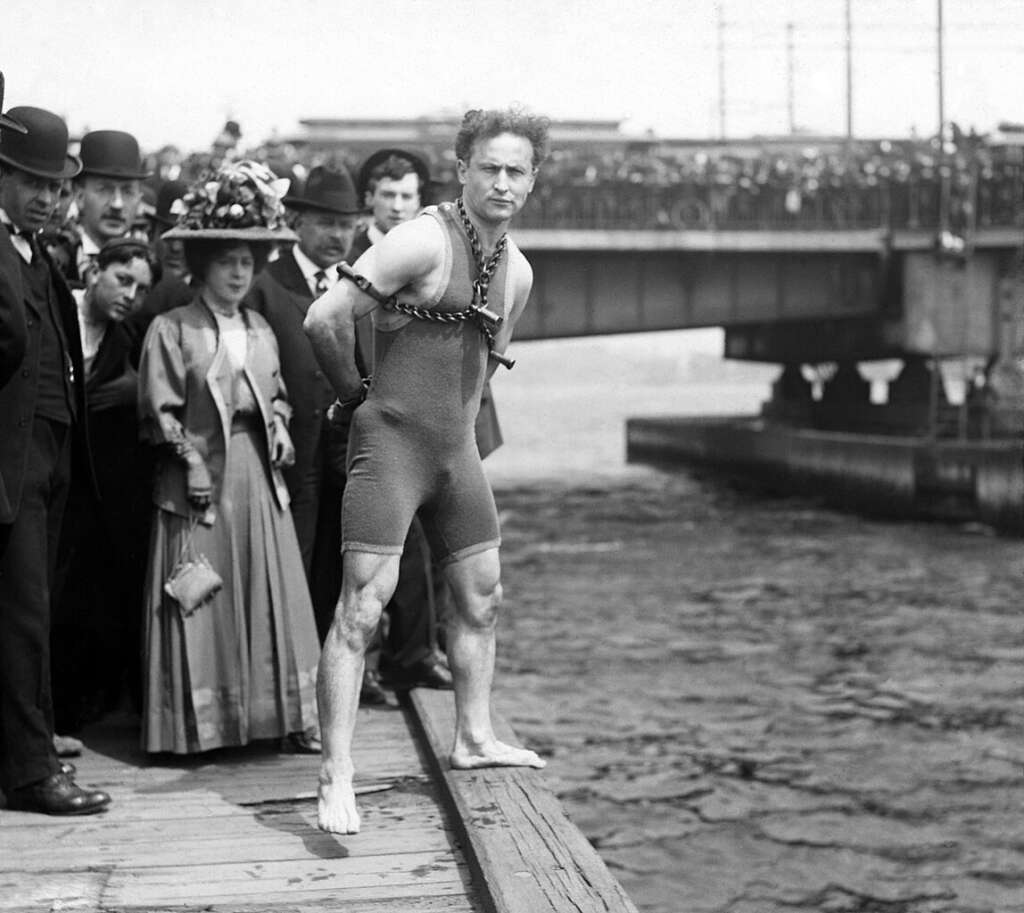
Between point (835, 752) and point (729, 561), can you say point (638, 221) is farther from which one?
point (835, 752)

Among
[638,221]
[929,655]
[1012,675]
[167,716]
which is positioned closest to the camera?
[167,716]

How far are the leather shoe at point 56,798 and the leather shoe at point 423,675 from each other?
2.01m

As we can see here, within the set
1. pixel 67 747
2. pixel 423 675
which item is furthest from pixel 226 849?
pixel 423 675

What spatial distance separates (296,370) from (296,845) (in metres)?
2.03

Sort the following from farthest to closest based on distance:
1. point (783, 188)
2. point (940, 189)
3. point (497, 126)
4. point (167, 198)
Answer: point (940, 189) < point (783, 188) < point (167, 198) < point (497, 126)

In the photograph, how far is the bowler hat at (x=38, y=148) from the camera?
5117mm

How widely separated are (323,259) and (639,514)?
25542mm

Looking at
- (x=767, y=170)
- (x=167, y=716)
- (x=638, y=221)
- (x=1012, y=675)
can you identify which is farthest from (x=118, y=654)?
(x=767, y=170)

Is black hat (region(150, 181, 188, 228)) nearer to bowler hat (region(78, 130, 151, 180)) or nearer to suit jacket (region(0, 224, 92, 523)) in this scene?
bowler hat (region(78, 130, 151, 180))

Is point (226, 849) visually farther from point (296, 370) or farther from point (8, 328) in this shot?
point (296, 370)

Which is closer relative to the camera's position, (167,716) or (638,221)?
(167,716)

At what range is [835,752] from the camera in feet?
42.5

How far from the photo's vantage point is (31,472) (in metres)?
5.25

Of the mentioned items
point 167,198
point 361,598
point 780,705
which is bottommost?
point 780,705
